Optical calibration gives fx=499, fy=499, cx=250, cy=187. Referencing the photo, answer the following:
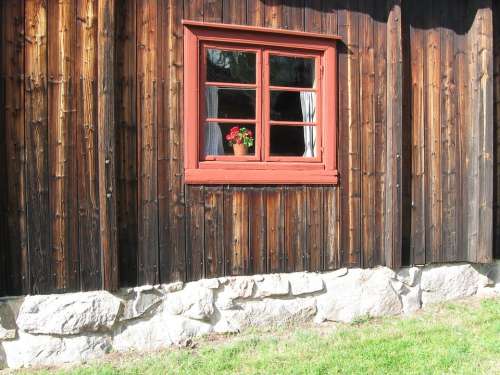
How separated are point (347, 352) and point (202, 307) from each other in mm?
1304

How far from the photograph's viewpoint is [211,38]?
455 centimetres

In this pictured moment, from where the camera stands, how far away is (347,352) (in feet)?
13.2

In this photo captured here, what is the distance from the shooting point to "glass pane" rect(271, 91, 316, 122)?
16.1ft

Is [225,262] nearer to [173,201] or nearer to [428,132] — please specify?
[173,201]

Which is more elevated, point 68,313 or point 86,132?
point 86,132

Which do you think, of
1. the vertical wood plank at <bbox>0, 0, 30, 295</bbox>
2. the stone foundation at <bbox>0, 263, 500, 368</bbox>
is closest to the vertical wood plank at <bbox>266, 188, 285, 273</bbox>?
the stone foundation at <bbox>0, 263, 500, 368</bbox>

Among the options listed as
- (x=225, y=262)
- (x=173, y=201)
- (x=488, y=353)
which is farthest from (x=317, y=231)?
(x=488, y=353)

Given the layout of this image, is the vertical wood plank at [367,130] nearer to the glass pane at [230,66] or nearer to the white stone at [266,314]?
the white stone at [266,314]

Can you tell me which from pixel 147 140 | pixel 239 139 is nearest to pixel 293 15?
pixel 239 139

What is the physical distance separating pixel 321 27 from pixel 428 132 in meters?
1.59

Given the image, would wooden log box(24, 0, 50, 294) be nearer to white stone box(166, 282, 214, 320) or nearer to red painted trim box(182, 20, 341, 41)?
white stone box(166, 282, 214, 320)

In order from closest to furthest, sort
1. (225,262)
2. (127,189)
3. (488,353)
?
(488,353) → (127,189) → (225,262)

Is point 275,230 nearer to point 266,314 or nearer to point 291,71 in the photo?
point 266,314

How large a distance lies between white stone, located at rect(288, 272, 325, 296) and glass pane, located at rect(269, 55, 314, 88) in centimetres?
186
